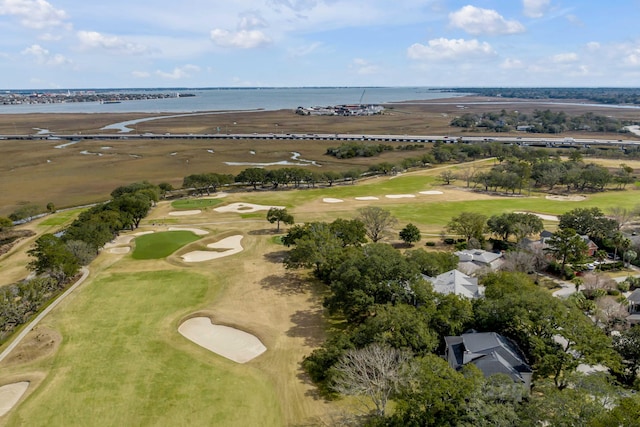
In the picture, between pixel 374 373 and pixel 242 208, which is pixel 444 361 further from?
pixel 242 208

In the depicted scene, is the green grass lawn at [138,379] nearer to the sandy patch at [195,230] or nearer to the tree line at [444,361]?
the tree line at [444,361]

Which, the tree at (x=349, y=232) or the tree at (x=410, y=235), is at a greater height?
the tree at (x=349, y=232)

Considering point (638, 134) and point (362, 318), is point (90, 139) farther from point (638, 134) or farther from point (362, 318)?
point (638, 134)

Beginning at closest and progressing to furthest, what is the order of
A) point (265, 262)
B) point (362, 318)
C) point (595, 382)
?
point (595, 382) → point (362, 318) → point (265, 262)

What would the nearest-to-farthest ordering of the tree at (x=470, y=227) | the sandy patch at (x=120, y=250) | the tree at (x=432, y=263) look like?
the tree at (x=432, y=263) < the sandy patch at (x=120, y=250) < the tree at (x=470, y=227)

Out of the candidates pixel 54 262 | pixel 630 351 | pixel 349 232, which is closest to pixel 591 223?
pixel 630 351

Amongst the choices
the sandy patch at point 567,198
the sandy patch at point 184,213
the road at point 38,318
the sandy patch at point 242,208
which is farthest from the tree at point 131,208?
→ the sandy patch at point 567,198

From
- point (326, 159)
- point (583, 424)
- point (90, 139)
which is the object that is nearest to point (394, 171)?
point (326, 159)
